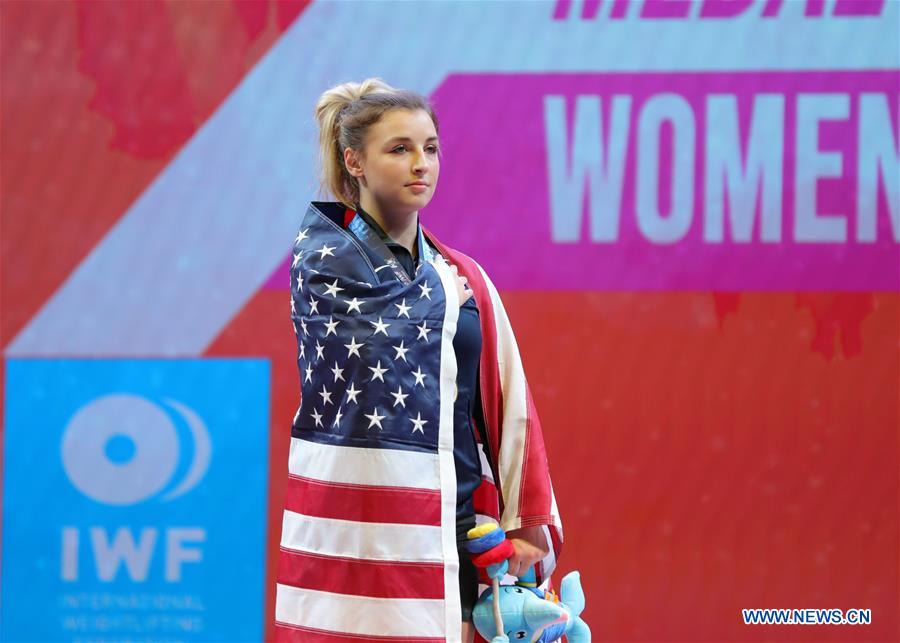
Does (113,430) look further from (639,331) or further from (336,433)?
(336,433)

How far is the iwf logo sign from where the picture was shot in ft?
11.3

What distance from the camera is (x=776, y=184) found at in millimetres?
3377

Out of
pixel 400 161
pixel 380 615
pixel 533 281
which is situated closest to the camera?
pixel 380 615

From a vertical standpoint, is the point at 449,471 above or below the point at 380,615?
above

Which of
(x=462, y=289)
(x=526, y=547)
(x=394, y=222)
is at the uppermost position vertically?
(x=394, y=222)

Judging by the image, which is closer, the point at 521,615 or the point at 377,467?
the point at 377,467

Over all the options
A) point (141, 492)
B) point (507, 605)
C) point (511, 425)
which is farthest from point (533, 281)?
point (507, 605)

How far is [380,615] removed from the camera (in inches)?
69.7

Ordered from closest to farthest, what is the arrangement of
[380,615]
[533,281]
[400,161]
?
[380,615] < [400,161] < [533,281]

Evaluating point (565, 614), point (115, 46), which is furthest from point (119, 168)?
point (565, 614)

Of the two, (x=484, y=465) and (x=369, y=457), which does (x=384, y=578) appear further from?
(x=484, y=465)

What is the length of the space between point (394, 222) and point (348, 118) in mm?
201

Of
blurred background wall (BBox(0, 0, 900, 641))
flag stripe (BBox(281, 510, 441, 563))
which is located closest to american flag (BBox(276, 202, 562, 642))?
flag stripe (BBox(281, 510, 441, 563))

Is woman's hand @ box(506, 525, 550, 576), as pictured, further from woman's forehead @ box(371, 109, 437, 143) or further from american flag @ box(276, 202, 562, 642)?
woman's forehead @ box(371, 109, 437, 143)
